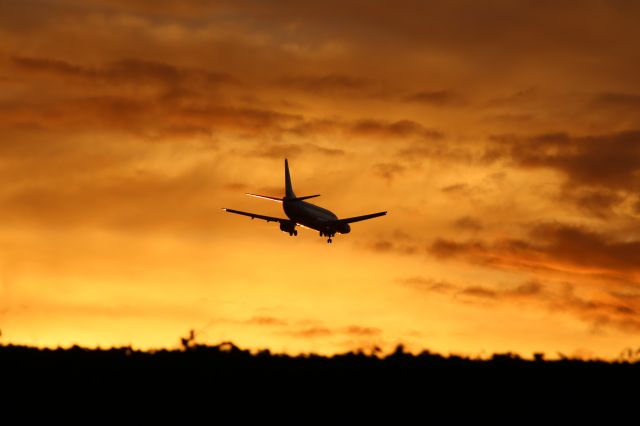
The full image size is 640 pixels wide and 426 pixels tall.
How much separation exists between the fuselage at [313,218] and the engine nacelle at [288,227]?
369 cm

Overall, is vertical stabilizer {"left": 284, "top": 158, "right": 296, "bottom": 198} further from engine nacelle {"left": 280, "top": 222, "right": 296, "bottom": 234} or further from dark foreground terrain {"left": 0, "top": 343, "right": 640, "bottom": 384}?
dark foreground terrain {"left": 0, "top": 343, "right": 640, "bottom": 384}

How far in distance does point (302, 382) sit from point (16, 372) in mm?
6848

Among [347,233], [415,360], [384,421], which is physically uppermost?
[347,233]

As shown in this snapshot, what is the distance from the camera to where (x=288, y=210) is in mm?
172375

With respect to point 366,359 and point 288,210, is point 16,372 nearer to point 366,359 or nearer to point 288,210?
point 366,359

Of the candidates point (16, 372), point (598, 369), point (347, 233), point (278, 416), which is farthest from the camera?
point (347, 233)

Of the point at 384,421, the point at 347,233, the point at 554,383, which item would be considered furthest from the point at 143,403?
the point at 347,233

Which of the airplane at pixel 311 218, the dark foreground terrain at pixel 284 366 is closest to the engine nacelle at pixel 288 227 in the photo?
the airplane at pixel 311 218

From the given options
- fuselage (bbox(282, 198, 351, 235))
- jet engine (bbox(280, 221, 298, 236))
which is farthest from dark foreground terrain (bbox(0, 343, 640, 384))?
fuselage (bbox(282, 198, 351, 235))

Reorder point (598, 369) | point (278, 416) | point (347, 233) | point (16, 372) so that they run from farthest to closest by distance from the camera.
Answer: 1. point (347, 233)
2. point (598, 369)
3. point (16, 372)
4. point (278, 416)

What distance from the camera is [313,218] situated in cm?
16900

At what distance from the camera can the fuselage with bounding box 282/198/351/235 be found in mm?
168625

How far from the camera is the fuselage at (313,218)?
168625 mm

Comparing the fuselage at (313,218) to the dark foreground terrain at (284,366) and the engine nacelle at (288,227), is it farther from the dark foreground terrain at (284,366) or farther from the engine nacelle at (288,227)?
the dark foreground terrain at (284,366)
